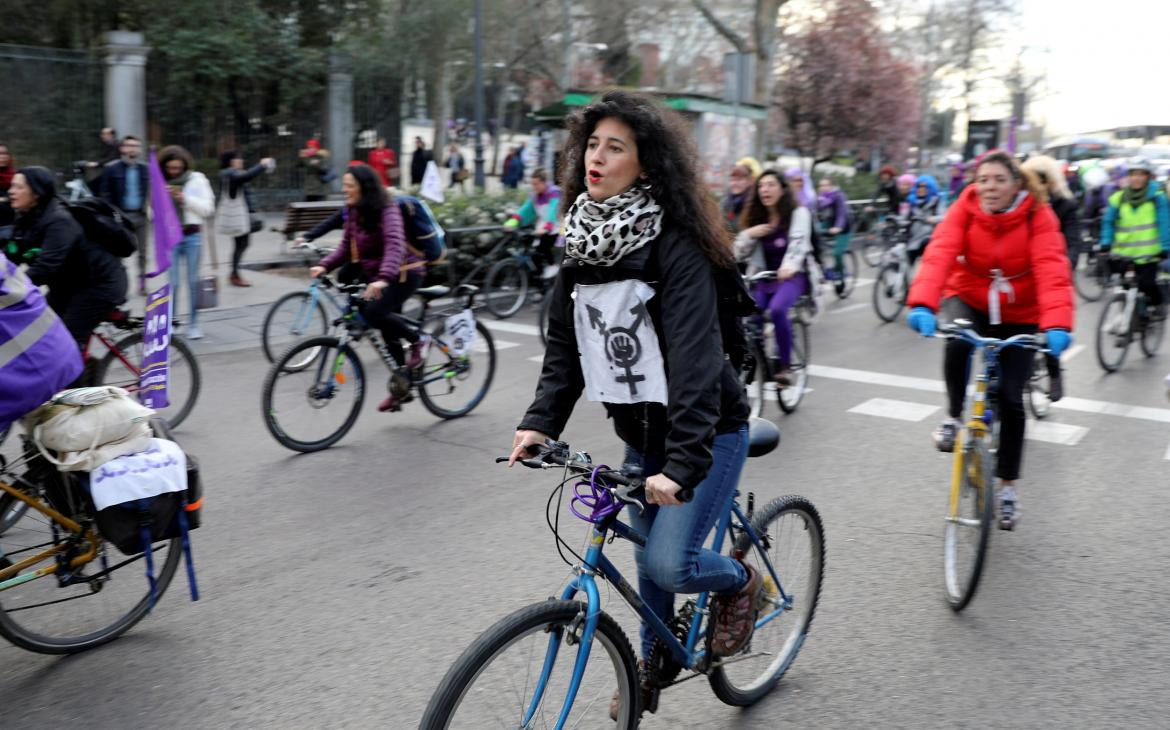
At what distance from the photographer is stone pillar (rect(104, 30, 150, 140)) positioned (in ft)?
62.3

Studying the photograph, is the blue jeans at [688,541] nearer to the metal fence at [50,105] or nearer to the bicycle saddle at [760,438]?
the bicycle saddle at [760,438]

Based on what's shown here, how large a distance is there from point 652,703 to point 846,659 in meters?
1.19

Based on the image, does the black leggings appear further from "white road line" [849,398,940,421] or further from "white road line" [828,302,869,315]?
"white road line" [828,302,869,315]

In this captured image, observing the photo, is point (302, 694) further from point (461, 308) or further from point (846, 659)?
point (461, 308)

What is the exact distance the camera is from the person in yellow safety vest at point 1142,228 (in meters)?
9.65

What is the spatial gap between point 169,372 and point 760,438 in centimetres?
478

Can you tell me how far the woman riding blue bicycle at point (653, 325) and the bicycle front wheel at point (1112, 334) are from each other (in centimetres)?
775

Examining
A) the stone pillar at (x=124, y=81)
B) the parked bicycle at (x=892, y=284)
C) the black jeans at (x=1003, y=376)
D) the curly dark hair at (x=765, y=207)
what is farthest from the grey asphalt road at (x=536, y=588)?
the stone pillar at (x=124, y=81)

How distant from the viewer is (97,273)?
6402mm

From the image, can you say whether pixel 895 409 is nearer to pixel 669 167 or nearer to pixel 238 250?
pixel 669 167

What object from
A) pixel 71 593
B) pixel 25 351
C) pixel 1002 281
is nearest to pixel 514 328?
pixel 1002 281

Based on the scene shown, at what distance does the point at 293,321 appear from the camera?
8.93 m

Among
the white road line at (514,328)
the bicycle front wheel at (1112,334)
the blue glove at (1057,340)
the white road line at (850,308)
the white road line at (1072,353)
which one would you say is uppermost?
the blue glove at (1057,340)

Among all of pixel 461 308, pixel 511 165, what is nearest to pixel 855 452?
pixel 461 308
